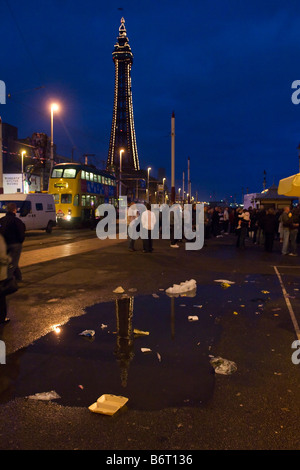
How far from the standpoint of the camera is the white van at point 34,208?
20578 millimetres

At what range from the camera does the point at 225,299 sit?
742 centimetres

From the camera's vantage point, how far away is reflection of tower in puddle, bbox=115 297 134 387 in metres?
4.30

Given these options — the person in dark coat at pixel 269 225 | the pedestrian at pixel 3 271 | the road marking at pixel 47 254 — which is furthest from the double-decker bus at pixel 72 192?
the pedestrian at pixel 3 271

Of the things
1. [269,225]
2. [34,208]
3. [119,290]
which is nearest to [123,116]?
[34,208]

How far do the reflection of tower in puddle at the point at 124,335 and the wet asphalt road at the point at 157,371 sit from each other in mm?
76

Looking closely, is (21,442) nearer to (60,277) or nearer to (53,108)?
(60,277)

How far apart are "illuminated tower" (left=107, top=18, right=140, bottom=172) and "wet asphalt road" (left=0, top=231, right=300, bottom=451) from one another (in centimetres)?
12879

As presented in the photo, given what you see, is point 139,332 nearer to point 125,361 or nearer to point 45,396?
point 125,361

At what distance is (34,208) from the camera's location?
21.5 m

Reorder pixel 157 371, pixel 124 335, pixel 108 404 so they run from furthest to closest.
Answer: pixel 124 335
pixel 157 371
pixel 108 404

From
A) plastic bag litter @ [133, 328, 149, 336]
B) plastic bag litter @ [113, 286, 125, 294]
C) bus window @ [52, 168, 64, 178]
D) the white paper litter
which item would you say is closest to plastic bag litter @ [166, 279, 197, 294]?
plastic bag litter @ [113, 286, 125, 294]

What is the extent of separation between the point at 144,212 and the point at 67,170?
46.9 ft

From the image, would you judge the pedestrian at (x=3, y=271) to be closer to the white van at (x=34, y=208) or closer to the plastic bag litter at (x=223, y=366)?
the plastic bag litter at (x=223, y=366)

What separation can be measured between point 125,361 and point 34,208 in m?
18.5
